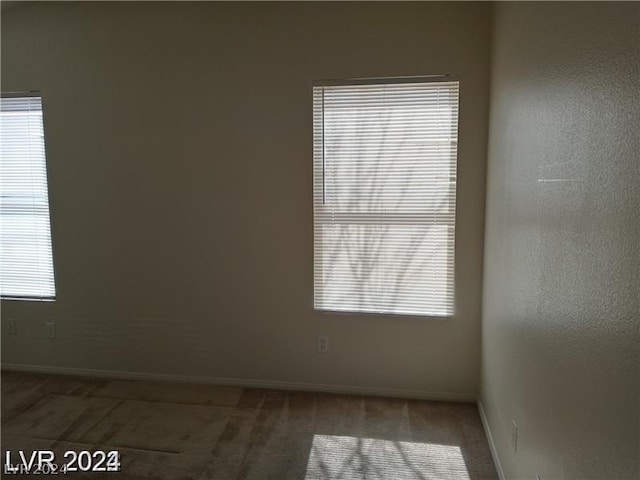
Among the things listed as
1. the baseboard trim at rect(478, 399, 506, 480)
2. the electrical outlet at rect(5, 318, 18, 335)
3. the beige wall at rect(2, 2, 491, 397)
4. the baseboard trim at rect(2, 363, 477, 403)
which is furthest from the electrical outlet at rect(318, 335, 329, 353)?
the electrical outlet at rect(5, 318, 18, 335)

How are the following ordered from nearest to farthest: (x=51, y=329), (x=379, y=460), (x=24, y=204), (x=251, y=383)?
(x=379, y=460) < (x=251, y=383) < (x=24, y=204) < (x=51, y=329)

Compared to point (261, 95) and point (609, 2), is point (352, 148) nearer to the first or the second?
point (261, 95)

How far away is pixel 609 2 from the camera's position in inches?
40.7

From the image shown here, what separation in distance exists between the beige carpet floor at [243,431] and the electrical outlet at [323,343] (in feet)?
1.04

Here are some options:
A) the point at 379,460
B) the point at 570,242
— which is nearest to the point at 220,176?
the point at 379,460

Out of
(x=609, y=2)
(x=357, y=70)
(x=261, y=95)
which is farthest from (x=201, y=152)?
(x=609, y=2)

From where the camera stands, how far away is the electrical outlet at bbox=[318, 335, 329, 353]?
2.98 m

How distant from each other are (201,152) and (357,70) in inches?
47.2

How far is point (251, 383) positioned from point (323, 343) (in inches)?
24.8

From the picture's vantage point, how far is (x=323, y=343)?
118 inches

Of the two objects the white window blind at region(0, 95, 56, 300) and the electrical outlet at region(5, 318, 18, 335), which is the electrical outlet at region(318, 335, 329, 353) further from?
the electrical outlet at region(5, 318, 18, 335)

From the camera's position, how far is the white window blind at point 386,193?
272 centimetres

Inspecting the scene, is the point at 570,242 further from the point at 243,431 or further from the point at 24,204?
the point at 24,204

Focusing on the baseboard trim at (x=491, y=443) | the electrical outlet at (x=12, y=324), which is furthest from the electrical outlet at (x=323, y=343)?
the electrical outlet at (x=12, y=324)
